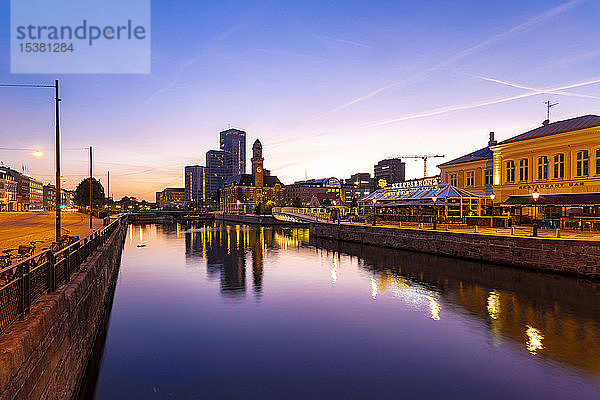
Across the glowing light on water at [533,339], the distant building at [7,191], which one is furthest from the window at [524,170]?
the distant building at [7,191]

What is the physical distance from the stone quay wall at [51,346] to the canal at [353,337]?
1666 millimetres

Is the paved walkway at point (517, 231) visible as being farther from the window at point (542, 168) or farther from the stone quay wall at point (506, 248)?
the window at point (542, 168)

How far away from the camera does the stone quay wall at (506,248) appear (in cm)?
Result: 2272

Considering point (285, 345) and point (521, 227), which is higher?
point (521, 227)

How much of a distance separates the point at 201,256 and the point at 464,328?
102 feet

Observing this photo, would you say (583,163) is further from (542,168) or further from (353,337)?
(353,337)

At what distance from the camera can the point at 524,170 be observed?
128 feet

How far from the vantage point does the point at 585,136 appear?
32.9 metres

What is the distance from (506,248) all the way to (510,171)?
679 inches

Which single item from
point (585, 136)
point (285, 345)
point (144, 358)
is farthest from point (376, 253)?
point (144, 358)

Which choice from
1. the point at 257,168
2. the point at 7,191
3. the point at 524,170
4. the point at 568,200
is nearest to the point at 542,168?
the point at 524,170

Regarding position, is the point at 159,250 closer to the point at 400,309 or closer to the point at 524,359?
the point at 400,309

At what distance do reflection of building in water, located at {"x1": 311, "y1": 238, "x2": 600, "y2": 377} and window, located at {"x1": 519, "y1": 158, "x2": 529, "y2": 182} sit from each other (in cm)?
1558

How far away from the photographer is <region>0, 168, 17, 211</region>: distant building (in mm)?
112000
